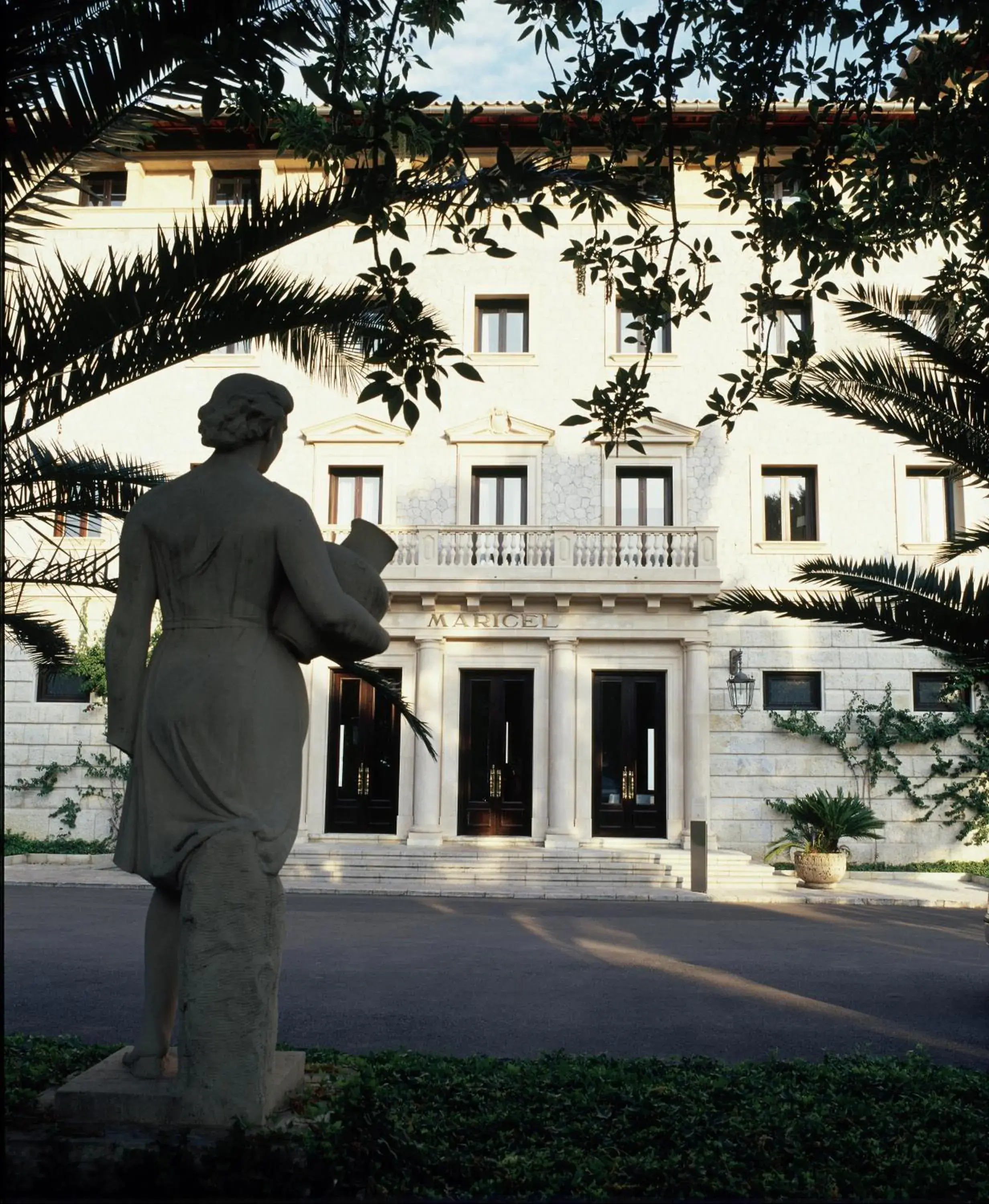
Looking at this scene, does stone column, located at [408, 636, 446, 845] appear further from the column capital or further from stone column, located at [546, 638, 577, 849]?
stone column, located at [546, 638, 577, 849]

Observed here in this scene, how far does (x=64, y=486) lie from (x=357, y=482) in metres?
15.8

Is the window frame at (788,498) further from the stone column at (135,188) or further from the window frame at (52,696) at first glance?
the stone column at (135,188)

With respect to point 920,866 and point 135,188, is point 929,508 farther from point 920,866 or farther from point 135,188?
point 135,188

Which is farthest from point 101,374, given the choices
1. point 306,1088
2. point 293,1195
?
point 293,1195

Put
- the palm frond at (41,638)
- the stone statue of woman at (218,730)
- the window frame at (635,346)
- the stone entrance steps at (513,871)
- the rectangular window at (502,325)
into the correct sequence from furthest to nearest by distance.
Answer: the rectangular window at (502,325)
the window frame at (635,346)
the stone entrance steps at (513,871)
the palm frond at (41,638)
the stone statue of woman at (218,730)

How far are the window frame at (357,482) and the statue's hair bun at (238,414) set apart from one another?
18.7m

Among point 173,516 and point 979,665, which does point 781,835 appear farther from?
point 173,516

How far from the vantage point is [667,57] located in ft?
20.1

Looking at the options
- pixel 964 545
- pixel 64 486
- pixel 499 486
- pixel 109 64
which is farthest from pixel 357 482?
pixel 109 64

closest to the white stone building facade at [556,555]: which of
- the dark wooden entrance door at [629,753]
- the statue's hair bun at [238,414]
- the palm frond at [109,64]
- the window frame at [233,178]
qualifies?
the dark wooden entrance door at [629,753]

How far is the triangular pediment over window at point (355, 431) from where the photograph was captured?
875 inches

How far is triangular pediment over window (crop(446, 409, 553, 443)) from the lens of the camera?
22141 millimetres

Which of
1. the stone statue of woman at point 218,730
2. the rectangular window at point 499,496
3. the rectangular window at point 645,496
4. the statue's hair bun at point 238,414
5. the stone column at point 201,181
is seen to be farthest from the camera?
the stone column at point 201,181

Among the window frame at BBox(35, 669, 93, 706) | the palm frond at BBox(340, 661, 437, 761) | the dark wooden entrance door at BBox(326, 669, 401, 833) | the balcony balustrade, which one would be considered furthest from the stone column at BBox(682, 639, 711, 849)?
the palm frond at BBox(340, 661, 437, 761)
